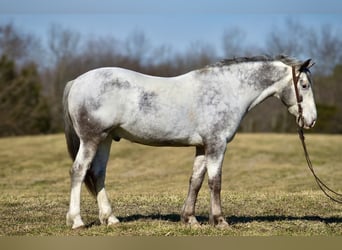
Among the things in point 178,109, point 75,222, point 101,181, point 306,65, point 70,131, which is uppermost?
point 306,65

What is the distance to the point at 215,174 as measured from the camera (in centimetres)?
797

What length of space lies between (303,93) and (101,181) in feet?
10.1

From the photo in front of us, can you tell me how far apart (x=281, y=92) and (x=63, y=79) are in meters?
39.7

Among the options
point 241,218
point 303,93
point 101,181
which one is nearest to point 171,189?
point 241,218

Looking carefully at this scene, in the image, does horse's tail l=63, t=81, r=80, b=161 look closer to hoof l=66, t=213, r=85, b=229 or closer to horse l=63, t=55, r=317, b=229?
horse l=63, t=55, r=317, b=229

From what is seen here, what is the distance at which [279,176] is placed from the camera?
20094 millimetres

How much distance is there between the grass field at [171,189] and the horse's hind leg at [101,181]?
0.60 feet

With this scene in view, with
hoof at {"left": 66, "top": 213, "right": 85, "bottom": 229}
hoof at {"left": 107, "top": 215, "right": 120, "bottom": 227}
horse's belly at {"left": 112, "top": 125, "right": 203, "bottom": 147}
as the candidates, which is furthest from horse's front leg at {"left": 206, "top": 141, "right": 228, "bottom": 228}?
hoof at {"left": 66, "top": 213, "right": 85, "bottom": 229}

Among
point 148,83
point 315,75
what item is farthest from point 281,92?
point 315,75

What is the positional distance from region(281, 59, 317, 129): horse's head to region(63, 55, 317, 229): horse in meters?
0.01

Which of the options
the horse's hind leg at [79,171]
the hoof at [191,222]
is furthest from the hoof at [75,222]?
the hoof at [191,222]

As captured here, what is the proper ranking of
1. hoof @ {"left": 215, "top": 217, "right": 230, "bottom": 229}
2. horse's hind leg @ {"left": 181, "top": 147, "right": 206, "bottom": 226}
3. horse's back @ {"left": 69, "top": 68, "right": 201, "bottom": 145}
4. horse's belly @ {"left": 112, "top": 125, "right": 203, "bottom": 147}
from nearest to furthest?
1. horse's back @ {"left": 69, "top": 68, "right": 201, "bottom": 145}
2. horse's belly @ {"left": 112, "top": 125, "right": 203, "bottom": 147}
3. hoof @ {"left": 215, "top": 217, "right": 230, "bottom": 229}
4. horse's hind leg @ {"left": 181, "top": 147, "right": 206, "bottom": 226}

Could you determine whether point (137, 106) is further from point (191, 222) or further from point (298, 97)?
point (298, 97)

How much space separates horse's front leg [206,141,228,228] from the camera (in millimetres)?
7902
